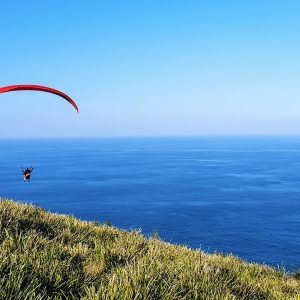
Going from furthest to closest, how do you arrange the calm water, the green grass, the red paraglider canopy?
the calm water, the red paraglider canopy, the green grass

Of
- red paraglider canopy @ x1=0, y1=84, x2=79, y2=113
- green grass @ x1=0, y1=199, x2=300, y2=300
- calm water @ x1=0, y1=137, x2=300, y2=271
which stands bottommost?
calm water @ x1=0, y1=137, x2=300, y2=271

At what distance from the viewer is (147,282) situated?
16.4 ft

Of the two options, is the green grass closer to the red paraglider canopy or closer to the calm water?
the red paraglider canopy

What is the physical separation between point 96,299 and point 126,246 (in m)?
4.89

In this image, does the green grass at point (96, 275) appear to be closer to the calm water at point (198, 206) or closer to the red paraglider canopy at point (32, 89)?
the red paraglider canopy at point (32, 89)

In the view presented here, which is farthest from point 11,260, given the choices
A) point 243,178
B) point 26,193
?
point 243,178

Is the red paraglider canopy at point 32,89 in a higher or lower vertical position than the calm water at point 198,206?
higher

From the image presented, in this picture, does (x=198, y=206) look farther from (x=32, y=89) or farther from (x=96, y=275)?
(x=96, y=275)

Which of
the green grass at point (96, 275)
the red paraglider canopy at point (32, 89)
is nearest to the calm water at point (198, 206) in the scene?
the green grass at point (96, 275)

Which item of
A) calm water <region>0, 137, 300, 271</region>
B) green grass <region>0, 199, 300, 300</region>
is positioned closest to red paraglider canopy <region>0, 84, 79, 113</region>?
green grass <region>0, 199, 300, 300</region>

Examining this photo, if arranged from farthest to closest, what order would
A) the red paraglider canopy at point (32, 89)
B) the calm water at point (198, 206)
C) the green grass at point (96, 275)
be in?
the calm water at point (198, 206) < the red paraglider canopy at point (32, 89) < the green grass at point (96, 275)

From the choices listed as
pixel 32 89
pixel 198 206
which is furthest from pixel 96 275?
pixel 198 206

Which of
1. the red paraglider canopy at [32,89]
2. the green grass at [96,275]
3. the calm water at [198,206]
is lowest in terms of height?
the calm water at [198,206]

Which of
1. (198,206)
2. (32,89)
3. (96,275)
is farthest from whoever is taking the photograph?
(198,206)
